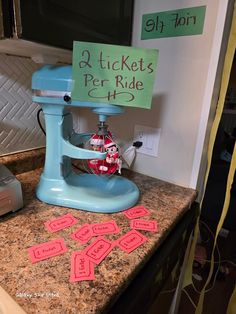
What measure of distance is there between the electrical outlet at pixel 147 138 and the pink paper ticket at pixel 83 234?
0.41m

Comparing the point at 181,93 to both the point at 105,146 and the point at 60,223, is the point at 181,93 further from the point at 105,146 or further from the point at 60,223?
the point at 60,223

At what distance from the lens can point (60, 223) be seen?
1.79 ft

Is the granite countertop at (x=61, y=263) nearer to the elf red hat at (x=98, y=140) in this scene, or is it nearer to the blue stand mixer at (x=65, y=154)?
the blue stand mixer at (x=65, y=154)

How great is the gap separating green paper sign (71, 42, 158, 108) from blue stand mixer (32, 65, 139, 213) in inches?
1.2

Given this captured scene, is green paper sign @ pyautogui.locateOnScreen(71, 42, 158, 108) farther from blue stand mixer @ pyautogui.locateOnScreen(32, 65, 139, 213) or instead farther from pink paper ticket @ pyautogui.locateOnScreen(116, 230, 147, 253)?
pink paper ticket @ pyautogui.locateOnScreen(116, 230, 147, 253)

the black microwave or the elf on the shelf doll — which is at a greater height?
the black microwave

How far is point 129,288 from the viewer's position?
1.52 feet

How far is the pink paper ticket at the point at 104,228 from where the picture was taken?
52 cm

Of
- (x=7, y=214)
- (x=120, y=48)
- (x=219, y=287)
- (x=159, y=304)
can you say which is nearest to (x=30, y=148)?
(x=7, y=214)

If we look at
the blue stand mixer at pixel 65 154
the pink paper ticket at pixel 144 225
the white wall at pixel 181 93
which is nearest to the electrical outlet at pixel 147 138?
the white wall at pixel 181 93

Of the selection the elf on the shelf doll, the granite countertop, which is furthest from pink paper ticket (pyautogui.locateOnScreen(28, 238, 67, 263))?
the elf on the shelf doll

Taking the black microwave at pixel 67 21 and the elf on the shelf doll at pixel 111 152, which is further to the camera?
the elf on the shelf doll at pixel 111 152

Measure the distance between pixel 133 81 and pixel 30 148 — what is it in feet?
1.83

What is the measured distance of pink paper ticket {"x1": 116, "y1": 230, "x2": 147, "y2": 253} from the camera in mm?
483
